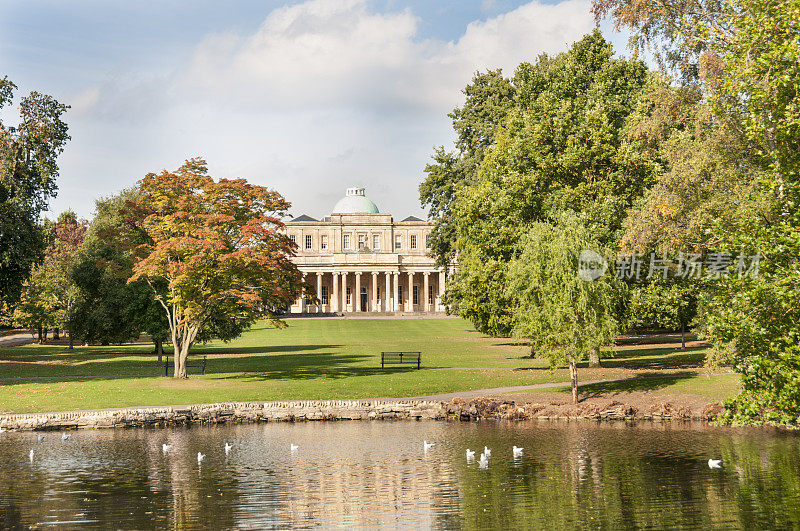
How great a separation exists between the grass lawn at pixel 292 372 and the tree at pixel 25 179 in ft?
21.6

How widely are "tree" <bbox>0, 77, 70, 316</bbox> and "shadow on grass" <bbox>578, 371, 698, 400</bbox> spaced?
33.8 meters

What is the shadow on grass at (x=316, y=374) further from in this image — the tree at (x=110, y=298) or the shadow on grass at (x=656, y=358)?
the shadow on grass at (x=656, y=358)

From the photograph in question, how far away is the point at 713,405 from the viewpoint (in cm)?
2645

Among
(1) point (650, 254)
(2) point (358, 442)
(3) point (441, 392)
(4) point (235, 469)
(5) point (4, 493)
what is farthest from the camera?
(1) point (650, 254)

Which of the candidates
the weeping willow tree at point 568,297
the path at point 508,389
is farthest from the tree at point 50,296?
the weeping willow tree at point 568,297

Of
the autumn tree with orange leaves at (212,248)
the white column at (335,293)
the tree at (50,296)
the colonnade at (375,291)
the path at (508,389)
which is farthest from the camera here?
the colonnade at (375,291)

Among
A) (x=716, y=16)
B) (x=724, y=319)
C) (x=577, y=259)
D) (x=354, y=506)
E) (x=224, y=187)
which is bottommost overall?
(x=354, y=506)

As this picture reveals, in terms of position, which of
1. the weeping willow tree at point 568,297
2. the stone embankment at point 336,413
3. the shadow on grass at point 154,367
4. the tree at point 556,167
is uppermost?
the tree at point 556,167

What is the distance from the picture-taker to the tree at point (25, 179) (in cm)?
4394

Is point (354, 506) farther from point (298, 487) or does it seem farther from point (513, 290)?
point (513, 290)

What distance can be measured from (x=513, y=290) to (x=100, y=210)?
150 feet

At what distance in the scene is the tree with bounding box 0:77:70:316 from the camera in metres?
43.9

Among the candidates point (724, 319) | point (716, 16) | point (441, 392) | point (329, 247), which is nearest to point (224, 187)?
point (441, 392)

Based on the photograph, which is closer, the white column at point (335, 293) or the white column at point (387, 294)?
the white column at point (387, 294)
